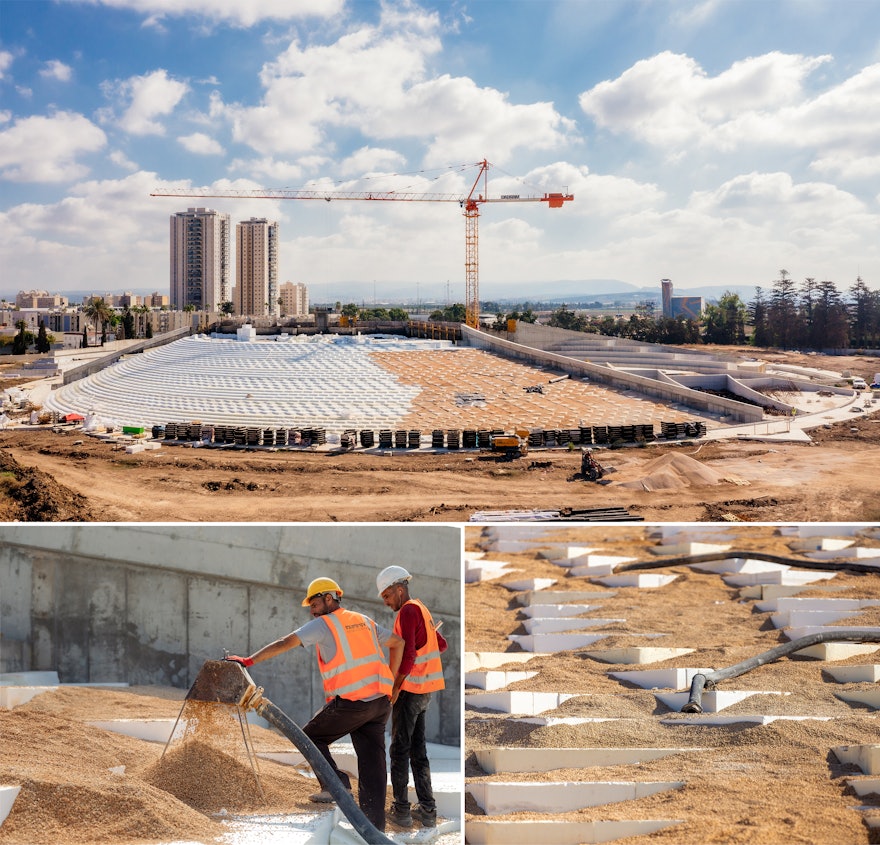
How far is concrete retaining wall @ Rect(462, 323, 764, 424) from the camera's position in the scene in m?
27.2

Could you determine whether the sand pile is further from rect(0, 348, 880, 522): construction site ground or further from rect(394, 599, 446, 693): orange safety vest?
rect(0, 348, 880, 522): construction site ground

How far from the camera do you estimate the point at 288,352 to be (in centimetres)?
3219

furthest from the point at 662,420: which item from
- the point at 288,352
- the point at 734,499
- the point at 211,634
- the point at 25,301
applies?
the point at 25,301

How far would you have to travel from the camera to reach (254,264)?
135m

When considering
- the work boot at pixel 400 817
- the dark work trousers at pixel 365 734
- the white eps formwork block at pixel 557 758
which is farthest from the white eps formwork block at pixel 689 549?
the dark work trousers at pixel 365 734

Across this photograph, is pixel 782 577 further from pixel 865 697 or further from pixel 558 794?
pixel 558 794

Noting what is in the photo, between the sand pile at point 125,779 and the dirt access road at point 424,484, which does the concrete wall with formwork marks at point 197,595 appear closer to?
the sand pile at point 125,779

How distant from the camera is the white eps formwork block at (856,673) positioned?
5195 mm

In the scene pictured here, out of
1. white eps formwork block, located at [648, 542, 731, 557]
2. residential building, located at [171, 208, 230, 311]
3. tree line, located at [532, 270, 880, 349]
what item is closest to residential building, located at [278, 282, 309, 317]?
residential building, located at [171, 208, 230, 311]

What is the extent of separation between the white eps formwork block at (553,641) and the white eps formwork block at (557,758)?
5.45 feet

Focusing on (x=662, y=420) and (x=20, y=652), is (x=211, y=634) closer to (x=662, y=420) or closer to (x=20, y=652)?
(x=20, y=652)

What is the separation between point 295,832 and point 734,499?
15.6 metres

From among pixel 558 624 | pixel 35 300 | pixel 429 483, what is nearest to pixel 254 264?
pixel 35 300

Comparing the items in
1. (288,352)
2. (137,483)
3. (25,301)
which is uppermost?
(25,301)
